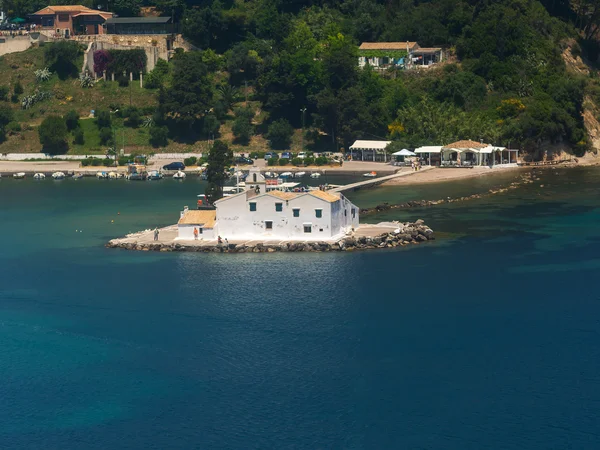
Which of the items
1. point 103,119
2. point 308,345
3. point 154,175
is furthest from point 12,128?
point 308,345

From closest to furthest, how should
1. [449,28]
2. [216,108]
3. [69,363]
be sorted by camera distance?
[69,363]
[216,108]
[449,28]

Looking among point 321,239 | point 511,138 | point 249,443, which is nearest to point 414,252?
point 321,239

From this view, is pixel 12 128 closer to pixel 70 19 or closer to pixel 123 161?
pixel 123 161

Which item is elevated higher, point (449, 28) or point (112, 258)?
point (449, 28)

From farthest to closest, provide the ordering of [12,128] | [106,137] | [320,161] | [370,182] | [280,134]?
[12,128] < [106,137] < [280,134] < [320,161] < [370,182]

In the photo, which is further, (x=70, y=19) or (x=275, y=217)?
(x=70, y=19)

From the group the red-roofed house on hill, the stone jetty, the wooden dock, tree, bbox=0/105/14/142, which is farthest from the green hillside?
the stone jetty

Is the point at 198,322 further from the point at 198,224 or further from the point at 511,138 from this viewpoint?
the point at 511,138
